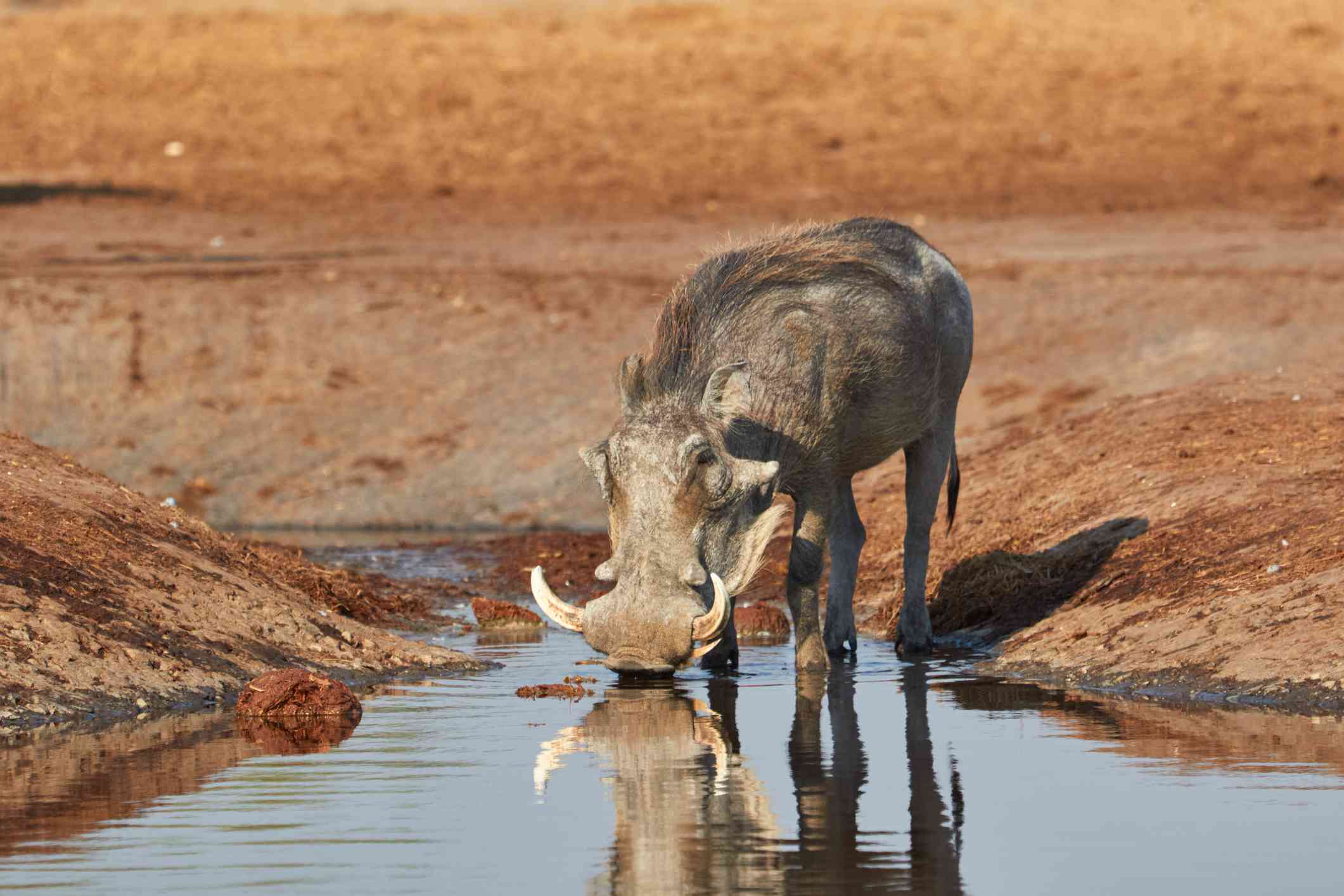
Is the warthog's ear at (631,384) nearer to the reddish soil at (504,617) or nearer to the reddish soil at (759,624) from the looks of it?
the reddish soil at (759,624)

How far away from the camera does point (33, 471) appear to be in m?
10.9

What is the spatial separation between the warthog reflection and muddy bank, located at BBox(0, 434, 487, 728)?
1672 mm

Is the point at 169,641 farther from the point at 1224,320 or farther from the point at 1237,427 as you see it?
the point at 1224,320

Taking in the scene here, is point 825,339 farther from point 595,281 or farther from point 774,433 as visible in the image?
point 595,281

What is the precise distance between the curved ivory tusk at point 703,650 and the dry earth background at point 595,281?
2.17 metres

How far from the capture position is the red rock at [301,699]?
27.8 ft

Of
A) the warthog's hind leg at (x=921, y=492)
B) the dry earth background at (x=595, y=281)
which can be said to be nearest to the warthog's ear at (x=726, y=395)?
the dry earth background at (x=595, y=281)

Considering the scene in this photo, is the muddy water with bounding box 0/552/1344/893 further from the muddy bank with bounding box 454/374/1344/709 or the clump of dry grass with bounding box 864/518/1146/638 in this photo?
the clump of dry grass with bounding box 864/518/1146/638

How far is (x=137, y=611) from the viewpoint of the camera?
9.42m

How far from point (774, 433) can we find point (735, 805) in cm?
297

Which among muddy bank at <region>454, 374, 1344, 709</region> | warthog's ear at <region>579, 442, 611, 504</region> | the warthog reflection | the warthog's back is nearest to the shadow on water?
the warthog reflection

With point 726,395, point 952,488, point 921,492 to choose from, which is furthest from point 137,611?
point 952,488

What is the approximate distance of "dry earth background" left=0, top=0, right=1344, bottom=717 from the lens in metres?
10.2

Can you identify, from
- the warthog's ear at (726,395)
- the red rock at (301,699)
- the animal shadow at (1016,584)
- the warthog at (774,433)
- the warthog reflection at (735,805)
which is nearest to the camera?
the warthog reflection at (735,805)
